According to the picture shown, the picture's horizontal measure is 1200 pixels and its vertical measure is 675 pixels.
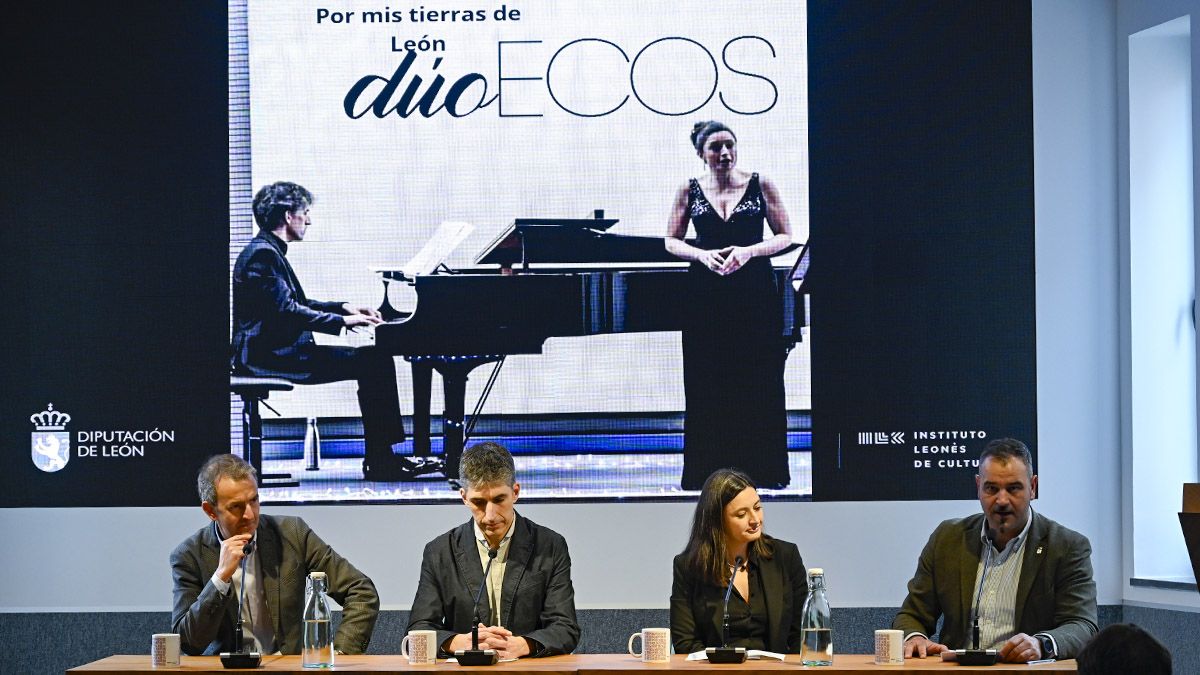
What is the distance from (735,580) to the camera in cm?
428

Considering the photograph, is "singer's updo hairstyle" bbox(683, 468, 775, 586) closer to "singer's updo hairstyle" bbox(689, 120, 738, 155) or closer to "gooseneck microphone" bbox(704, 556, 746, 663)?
"gooseneck microphone" bbox(704, 556, 746, 663)

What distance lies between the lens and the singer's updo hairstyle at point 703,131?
5.29 meters

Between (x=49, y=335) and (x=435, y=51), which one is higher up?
(x=435, y=51)

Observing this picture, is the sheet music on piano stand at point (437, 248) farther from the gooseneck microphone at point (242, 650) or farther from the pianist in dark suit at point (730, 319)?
the gooseneck microphone at point (242, 650)

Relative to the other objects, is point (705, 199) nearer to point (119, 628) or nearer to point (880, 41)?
point (880, 41)

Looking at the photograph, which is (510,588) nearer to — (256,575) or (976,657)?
(256,575)

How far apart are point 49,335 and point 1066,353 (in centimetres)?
383

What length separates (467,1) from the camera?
210 inches

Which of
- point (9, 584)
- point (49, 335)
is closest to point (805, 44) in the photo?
point (49, 335)

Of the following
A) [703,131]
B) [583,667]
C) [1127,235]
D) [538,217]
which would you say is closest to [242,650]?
[583,667]

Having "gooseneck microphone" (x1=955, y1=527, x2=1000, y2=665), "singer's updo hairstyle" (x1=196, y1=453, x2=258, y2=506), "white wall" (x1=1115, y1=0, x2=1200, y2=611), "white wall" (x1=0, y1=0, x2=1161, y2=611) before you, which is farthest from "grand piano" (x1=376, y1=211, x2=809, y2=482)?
"gooseneck microphone" (x1=955, y1=527, x2=1000, y2=665)

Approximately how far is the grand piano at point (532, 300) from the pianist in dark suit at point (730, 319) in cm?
8

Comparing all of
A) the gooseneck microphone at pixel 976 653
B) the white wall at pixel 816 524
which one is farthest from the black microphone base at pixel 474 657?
the white wall at pixel 816 524

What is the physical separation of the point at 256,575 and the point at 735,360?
1932 millimetres
